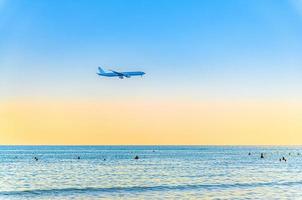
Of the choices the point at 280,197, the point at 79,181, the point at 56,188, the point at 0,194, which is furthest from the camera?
the point at 79,181

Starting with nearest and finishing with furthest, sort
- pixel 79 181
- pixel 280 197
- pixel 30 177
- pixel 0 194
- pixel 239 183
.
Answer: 1. pixel 280 197
2. pixel 0 194
3. pixel 239 183
4. pixel 79 181
5. pixel 30 177

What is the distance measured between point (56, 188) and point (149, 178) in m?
13.8

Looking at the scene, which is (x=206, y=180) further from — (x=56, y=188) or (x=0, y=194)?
(x=0, y=194)

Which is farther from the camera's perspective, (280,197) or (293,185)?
(293,185)

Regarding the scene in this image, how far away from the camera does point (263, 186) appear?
52594 mm

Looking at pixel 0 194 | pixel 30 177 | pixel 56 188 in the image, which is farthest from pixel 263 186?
pixel 30 177

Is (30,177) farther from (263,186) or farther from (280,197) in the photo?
(280,197)

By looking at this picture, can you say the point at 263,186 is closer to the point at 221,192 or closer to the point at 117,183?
the point at 221,192

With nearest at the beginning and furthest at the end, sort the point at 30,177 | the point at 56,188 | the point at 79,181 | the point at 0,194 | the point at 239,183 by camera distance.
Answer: the point at 0,194
the point at 56,188
the point at 239,183
the point at 79,181
the point at 30,177

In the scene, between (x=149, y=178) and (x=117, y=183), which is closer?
(x=117, y=183)

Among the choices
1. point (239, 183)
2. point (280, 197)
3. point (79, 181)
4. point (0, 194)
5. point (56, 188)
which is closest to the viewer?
point (280, 197)

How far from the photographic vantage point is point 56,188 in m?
52.5

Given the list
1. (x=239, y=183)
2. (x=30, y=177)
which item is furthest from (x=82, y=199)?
(x=30, y=177)

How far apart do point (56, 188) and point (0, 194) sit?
658 centimetres
